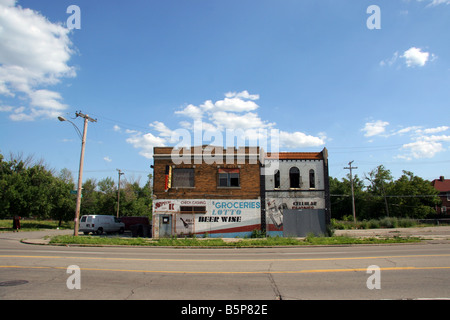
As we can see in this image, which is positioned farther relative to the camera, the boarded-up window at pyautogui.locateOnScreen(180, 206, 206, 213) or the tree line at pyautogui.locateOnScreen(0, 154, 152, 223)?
the tree line at pyautogui.locateOnScreen(0, 154, 152, 223)

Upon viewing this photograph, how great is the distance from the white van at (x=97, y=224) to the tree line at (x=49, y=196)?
3.64 m

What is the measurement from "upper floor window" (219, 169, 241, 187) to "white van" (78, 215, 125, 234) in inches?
543

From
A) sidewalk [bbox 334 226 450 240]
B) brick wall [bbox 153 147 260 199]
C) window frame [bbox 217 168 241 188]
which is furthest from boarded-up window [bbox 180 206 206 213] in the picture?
sidewalk [bbox 334 226 450 240]

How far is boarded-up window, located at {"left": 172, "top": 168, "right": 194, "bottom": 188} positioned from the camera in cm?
2545

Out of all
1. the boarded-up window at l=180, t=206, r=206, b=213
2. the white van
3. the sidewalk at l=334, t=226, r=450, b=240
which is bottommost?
the sidewalk at l=334, t=226, r=450, b=240

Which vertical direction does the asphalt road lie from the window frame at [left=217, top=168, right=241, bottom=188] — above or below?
below

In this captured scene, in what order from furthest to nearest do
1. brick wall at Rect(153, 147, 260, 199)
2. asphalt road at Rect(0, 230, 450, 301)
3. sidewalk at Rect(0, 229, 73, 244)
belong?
1. brick wall at Rect(153, 147, 260, 199)
2. sidewalk at Rect(0, 229, 73, 244)
3. asphalt road at Rect(0, 230, 450, 301)

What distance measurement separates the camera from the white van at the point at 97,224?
96.0 feet

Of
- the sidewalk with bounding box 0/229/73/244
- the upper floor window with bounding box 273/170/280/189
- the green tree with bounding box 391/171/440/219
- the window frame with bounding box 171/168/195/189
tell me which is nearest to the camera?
the sidewalk with bounding box 0/229/73/244

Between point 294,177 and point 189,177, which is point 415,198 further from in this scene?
point 189,177

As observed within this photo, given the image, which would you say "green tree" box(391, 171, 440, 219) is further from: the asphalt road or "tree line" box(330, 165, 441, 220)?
the asphalt road

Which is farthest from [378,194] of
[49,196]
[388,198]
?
[49,196]

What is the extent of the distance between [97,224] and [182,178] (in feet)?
36.8
